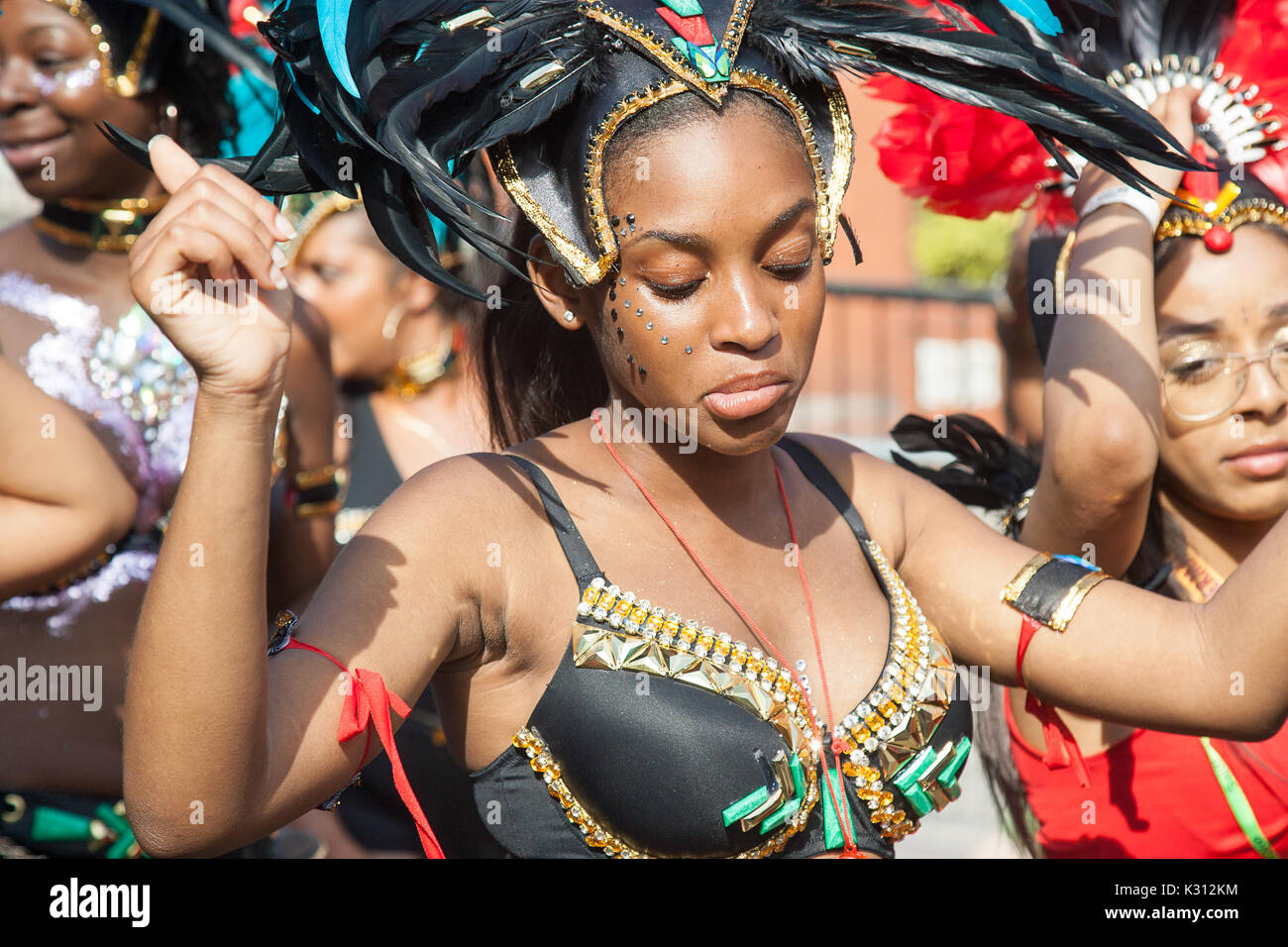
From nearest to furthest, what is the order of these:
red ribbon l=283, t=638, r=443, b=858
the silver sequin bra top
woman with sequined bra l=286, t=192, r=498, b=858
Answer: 1. red ribbon l=283, t=638, r=443, b=858
2. the silver sequin bra top
3. woman with sequined bra l=286, t=192, r=498, b=858

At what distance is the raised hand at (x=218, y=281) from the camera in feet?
4.55

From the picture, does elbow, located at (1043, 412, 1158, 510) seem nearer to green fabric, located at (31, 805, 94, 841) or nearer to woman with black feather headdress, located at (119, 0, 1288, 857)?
woman with black feather headdress, located at (119, 0, 1288, 857)

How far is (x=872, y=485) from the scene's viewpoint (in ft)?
7.64

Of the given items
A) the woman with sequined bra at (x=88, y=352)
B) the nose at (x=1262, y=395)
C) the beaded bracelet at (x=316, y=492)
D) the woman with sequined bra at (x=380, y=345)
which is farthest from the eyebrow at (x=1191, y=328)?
the woman with sequined bra at (x=380, y=345)

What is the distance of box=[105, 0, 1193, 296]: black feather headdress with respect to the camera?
178 centimetres

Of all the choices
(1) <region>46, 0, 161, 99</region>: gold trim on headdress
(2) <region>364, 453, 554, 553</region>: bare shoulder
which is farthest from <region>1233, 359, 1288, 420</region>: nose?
(1) <region>46, 0, 161, 99</region>: gold trim on headdress

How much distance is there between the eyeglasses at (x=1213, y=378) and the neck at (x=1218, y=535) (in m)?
0.26

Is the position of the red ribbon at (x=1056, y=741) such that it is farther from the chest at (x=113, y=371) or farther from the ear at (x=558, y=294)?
the chest at (x=113, y=371)

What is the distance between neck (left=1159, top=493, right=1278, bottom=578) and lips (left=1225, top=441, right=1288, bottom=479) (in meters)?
0.17

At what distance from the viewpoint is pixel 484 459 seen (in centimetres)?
195

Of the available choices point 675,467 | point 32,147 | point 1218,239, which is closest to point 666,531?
point 675,467

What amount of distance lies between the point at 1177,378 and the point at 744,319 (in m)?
1.16

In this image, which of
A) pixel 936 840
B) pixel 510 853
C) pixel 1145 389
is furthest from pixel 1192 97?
pixel 936 840
